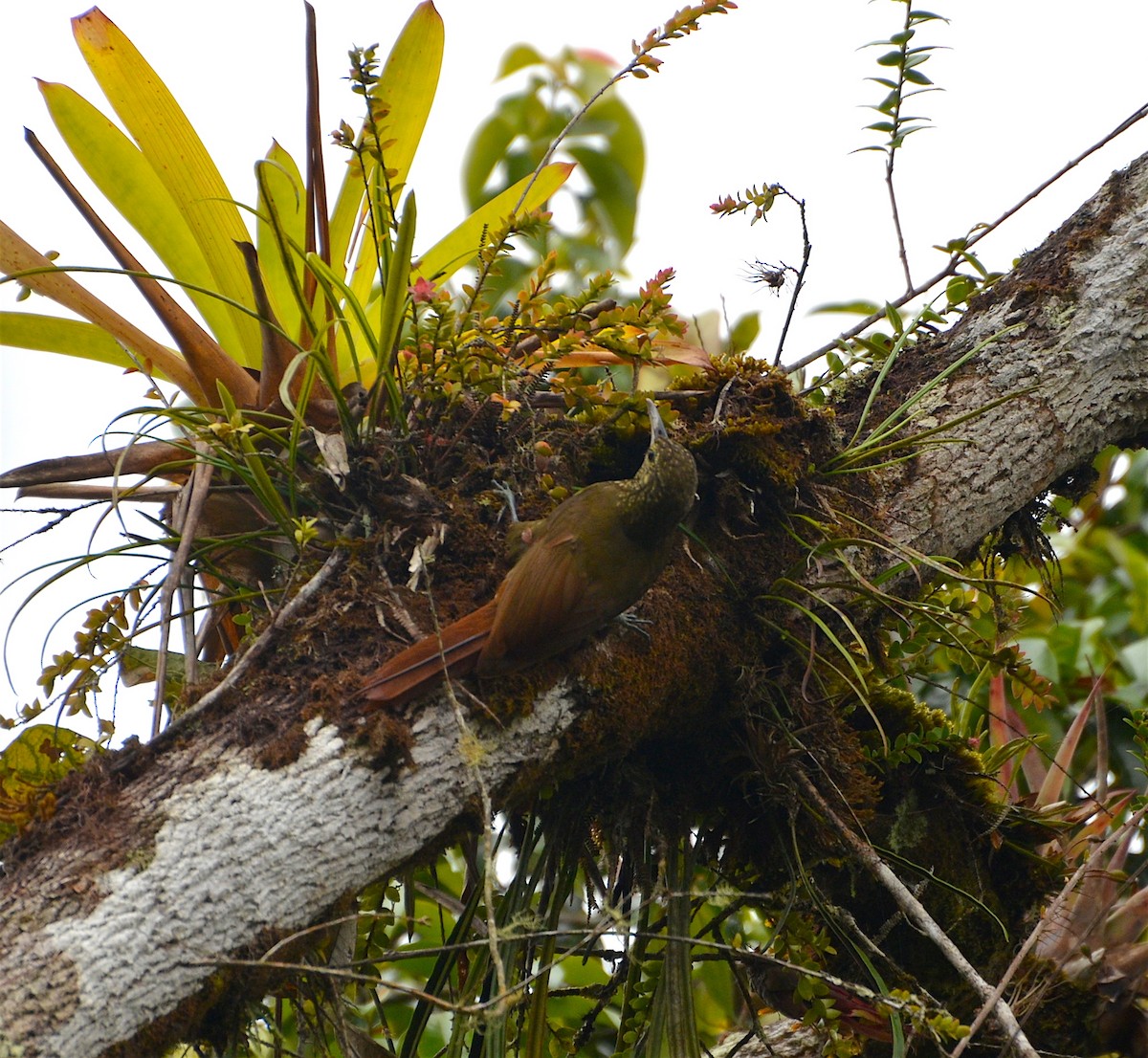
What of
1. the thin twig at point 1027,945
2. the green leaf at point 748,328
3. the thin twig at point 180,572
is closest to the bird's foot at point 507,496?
the thin twig at point 180,572

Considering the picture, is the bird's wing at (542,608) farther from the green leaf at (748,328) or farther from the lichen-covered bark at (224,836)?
the green leaf at (748,328)

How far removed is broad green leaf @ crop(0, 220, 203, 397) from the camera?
2.11 m

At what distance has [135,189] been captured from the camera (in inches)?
89.0

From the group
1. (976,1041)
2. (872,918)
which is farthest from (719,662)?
(976,1041)

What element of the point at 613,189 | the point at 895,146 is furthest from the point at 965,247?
the point at 613,189

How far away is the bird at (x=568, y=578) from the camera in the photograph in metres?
1.58

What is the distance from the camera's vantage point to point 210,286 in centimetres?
236

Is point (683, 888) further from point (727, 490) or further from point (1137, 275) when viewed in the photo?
point (1137, 275)

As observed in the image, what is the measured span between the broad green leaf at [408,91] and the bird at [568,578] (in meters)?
0.86

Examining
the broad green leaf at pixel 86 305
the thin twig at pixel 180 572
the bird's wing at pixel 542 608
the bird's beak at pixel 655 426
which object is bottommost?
the bird's wing at pixel 542 608

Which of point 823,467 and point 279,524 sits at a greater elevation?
point 279,524

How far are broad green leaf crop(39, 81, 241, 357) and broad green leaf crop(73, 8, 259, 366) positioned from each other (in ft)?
0.15

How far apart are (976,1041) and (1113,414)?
1367mm

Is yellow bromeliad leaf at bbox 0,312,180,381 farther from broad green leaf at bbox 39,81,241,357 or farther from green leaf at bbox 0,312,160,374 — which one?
broad green leaf at bbox 39,81,241,357
